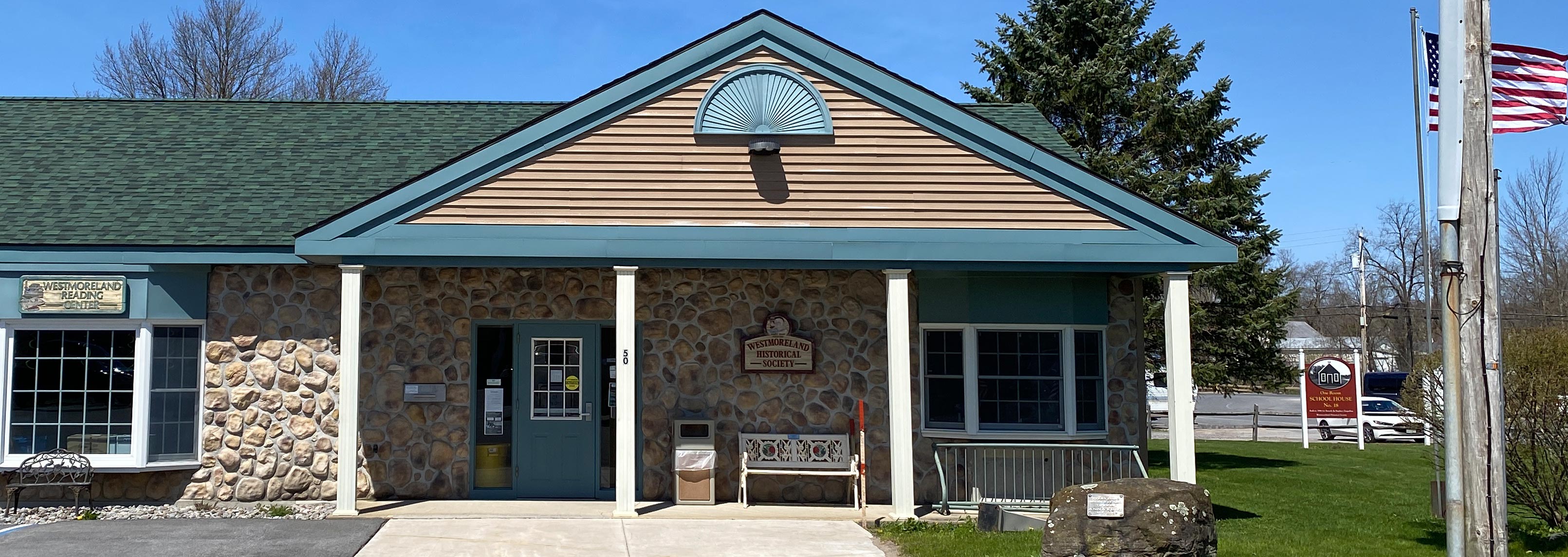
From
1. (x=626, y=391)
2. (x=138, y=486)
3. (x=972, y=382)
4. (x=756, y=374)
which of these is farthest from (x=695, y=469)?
(x=138, y=486)

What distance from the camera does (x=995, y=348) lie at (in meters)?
12.8

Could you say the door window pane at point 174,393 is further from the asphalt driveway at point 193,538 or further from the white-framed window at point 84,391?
the asphalt driveway at point 193,538

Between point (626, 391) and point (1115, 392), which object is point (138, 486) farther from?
point (1115, 392)

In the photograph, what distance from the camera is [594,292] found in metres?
12.8

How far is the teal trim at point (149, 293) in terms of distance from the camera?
38.2 ft

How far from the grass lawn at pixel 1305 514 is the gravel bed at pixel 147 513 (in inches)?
218

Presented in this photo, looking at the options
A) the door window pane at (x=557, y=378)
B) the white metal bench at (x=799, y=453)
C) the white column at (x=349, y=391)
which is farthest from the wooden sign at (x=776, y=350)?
the white column at (x=349, y=391)

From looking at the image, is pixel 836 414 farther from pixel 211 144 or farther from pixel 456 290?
pixel 211 144

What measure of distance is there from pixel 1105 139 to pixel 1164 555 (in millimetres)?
16894

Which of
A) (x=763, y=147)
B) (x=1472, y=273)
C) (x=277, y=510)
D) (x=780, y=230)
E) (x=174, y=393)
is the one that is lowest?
(x=277, y=510)

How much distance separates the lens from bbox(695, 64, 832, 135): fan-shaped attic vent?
453 inches

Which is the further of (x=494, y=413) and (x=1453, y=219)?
(x=494, y=413)

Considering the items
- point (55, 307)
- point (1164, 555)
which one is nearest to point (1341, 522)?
point (1164, 555)

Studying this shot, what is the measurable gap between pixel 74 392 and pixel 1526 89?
1328cm
